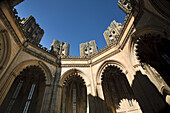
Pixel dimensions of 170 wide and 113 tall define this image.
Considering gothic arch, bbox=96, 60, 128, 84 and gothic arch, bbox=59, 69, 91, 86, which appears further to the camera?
gothic arch, bbox=59, 69, 91, 86

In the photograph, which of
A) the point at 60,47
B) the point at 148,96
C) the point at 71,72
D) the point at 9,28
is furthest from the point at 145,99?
the point at 60,47

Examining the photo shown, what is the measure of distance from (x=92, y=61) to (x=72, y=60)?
8.76 feet

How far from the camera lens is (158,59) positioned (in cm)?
1073

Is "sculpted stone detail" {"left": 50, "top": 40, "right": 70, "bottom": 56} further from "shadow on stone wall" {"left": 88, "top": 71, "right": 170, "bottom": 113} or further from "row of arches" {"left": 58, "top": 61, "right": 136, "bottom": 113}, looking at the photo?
"shadow on stone wall" {"left": 88, "top": 71, "right": 170, "bottom": 113}

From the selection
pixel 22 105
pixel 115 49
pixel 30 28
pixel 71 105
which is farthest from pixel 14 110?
pixel 115 49

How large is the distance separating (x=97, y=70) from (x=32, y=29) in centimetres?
1230

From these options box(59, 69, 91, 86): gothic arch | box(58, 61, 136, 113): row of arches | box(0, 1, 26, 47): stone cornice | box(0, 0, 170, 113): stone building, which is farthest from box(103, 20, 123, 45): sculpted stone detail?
box(0, 1, 26, 47): stone cornice

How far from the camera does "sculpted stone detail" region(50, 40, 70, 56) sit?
14930mm

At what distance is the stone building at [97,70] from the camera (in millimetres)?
6395

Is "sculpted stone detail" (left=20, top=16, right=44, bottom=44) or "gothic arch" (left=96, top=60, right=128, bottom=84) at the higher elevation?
"sculpted stone detail" (left=20, top=16, right=44, bottom=44)

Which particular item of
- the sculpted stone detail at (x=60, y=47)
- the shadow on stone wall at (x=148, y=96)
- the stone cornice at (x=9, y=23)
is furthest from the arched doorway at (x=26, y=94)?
the shadow on stone wall at (x=148, y=96)

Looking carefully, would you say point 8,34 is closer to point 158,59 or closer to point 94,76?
point 94,76

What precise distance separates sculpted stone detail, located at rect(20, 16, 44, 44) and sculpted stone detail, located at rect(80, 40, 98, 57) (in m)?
7.55

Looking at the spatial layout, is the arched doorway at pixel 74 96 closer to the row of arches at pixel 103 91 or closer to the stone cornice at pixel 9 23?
the row of arches at pixel 103 91
